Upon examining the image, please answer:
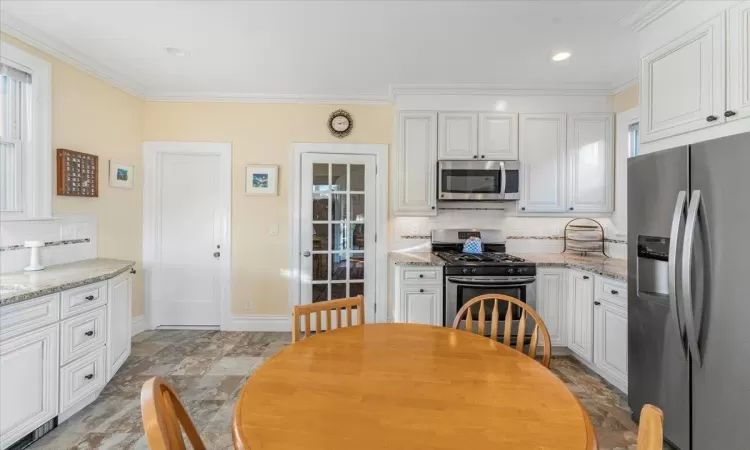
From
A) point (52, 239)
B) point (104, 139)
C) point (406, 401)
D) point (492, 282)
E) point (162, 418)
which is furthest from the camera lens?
point (104, 139)

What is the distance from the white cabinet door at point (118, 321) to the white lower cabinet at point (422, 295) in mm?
2220

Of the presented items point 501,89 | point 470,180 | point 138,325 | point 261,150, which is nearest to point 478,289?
point 470,180

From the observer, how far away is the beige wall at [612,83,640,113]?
314cm

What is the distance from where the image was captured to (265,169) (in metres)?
3.62

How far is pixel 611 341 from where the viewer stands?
97.7 inches

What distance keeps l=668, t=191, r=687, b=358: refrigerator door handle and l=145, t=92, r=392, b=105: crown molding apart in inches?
106

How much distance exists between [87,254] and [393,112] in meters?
3.20

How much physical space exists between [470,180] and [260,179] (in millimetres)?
2220

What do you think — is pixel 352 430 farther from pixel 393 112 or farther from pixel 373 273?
pixel 393 112

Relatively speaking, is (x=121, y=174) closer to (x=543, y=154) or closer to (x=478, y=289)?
(x=478, y=289)

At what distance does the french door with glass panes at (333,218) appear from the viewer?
365 centimetres

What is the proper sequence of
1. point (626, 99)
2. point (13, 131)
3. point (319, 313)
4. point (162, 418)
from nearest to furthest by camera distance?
point (162, 418), point (319, 313), point (13, 131), point (626, 99)

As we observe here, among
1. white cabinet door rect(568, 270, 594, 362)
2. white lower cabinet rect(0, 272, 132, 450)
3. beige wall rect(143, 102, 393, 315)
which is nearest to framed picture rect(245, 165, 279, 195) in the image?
beige wall rect(143, 102, 393, 315)

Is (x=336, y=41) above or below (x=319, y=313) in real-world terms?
above
